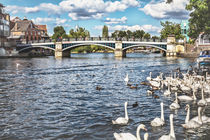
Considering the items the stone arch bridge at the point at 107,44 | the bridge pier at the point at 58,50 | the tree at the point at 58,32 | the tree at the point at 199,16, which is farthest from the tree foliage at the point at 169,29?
the tree at the point at 199,16

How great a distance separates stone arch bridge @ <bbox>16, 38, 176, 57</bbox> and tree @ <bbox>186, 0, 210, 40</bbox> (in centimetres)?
5611

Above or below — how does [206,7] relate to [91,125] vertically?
above

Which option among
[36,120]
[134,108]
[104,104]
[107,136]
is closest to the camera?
[107,136]

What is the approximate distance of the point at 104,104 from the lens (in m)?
18.3

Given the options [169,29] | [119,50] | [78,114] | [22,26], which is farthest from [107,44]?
[78,114]

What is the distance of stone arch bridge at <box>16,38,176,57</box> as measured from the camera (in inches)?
3487

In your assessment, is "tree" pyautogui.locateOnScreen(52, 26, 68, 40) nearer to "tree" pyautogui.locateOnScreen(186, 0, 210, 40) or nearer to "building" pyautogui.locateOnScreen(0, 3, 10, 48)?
"building" pyautogui.locateOnScreen(0, 3, 10, 48)

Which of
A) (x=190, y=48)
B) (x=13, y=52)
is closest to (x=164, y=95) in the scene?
(x=190, y=48)

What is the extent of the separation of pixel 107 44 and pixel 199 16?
223ft

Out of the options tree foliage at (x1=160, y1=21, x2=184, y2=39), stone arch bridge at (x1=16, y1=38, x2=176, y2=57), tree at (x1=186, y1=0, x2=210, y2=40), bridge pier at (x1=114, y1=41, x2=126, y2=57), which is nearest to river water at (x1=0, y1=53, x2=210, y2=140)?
tree at (x1=186, y1=0, x2=210, y2=40)

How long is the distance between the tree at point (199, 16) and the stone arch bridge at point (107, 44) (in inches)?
2209

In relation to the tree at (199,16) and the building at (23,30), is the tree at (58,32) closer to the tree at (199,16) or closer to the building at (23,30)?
the building at (23,30)

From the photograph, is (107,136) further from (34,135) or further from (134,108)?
(134,108)

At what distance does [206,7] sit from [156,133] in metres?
21.0
